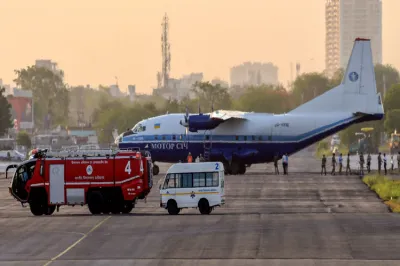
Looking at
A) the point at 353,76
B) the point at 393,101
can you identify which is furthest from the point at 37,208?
the point at 393,101

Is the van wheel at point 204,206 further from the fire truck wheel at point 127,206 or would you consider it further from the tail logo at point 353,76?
the tail logo at point 353,76

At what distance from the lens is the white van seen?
168ft

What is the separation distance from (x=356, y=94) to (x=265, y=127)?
749 centimetres

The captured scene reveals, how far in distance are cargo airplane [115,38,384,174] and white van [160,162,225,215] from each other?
3180 centimetres

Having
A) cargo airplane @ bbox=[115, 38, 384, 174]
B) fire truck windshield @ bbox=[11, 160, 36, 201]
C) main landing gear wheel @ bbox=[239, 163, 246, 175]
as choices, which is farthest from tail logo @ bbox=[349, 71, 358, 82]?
fire truck windshield @ bbox=[11, 160, 36, 201]

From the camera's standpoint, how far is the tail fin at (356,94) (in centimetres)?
8412

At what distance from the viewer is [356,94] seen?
8481 centimetres

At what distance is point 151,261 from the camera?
35625mm

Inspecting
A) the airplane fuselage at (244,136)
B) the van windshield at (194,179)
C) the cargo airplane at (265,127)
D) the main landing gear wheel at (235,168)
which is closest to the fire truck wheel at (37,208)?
the van windshield at (194,179)

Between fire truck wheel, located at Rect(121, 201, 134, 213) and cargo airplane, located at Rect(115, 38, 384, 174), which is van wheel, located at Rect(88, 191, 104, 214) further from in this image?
cargo airplane, located at Rect(115, 38, 384, 174)

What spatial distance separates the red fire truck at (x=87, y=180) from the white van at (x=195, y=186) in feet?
5.30

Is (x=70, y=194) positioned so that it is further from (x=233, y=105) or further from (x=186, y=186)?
(x=233, y=105)

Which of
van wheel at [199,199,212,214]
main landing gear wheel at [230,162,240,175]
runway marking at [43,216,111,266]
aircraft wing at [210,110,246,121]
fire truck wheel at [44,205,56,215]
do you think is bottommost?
runway marking at [43,216,111,266]

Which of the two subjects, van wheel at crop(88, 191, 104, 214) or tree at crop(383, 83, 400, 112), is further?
tree at crop(383, 83, 400, 112)
